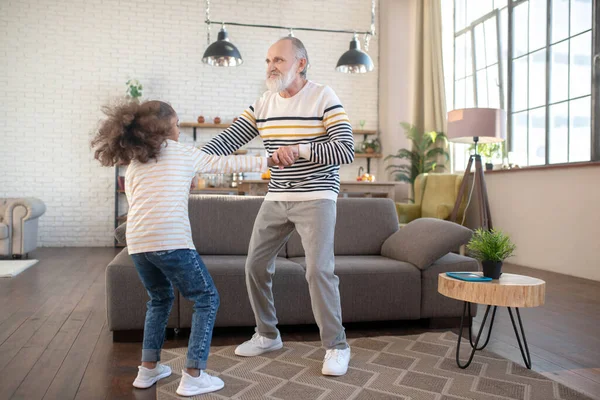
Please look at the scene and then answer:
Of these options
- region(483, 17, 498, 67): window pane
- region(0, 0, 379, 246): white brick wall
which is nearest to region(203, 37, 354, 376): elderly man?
region(483, 17, 498, 67): window pane

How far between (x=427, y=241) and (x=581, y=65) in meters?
Answer: 3.14

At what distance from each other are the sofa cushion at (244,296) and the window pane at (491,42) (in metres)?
4.68

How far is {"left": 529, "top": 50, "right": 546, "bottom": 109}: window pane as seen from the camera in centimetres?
546

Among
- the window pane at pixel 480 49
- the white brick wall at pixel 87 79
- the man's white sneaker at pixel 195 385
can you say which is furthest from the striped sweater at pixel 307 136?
the white brick wall at pixel 87 79

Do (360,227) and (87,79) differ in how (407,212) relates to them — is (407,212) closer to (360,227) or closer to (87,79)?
(360,227)

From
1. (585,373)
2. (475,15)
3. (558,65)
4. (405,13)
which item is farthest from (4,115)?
(585,373)

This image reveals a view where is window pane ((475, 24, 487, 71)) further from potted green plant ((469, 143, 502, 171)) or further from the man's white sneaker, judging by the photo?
the man's white sneaker

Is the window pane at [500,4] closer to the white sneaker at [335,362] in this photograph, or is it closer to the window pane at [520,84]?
the window pane at [520,84]

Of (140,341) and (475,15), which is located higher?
(475,15)

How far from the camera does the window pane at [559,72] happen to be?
514 centimetres

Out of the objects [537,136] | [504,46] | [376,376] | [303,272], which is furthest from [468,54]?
[376,376]

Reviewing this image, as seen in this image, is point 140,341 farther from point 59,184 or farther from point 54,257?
point 59,184

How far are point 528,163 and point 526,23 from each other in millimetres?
1476

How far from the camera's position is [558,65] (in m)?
5.26
